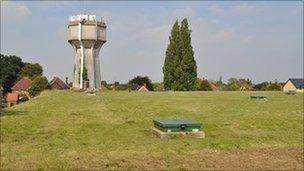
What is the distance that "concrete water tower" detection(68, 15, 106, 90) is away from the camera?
78688 mm

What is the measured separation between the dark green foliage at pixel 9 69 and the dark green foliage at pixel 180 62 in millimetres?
52647

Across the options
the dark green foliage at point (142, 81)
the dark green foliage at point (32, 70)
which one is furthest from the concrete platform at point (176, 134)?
the dark green foliage at point (32, 70)

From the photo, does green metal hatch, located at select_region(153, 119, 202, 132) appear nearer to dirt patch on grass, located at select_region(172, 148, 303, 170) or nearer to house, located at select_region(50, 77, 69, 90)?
→ dirt patch on grass, located at select_region(172, 148, 303, 170)

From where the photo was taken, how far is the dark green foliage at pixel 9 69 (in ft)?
396

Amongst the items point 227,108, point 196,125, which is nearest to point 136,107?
point 227,108

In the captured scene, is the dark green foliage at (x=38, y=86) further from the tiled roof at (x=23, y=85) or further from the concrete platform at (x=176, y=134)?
the concrete platform at (x=176, y=134)

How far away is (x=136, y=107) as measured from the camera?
34062mm

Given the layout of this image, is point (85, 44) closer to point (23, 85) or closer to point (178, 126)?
point (23, 85)

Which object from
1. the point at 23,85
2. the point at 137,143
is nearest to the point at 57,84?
the point at 23,85

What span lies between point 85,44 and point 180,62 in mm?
15451

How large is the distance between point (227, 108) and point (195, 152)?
54.4 feet

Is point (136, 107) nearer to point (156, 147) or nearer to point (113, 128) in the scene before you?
point (113, 128)

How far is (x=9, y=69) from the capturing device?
4899 inches

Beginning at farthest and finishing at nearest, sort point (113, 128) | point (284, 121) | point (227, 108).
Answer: point (227, 108) < point (284, 121) < point (113, 128)
